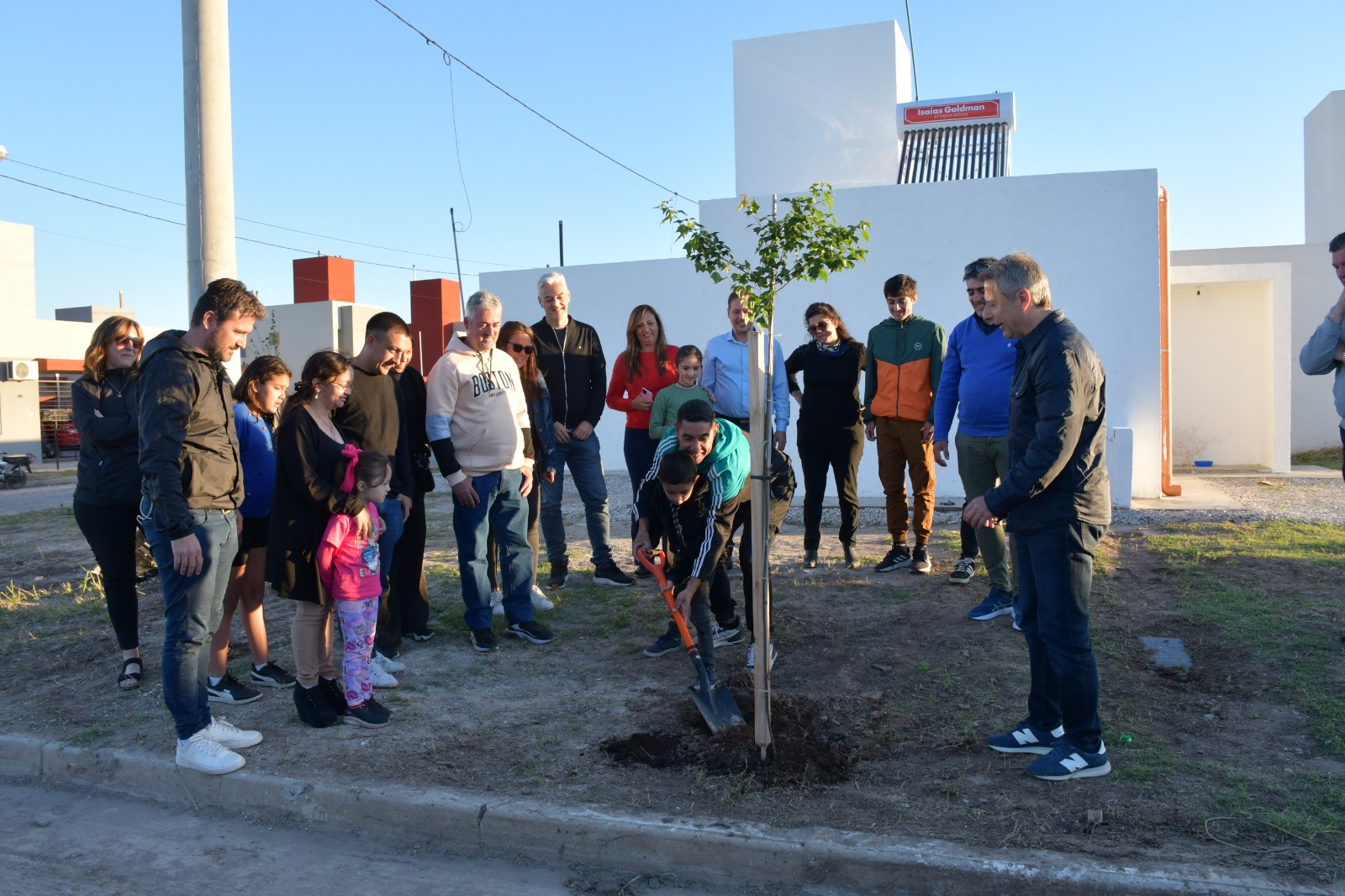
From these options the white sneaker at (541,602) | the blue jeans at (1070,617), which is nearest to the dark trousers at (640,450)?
the white sneaker at (541,602)

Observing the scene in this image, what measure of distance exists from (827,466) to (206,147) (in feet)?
14.7

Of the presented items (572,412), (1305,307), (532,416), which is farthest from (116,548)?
(1305,307)

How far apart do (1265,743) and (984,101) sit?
35.2 feet

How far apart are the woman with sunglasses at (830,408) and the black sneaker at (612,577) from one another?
1325 millimetres

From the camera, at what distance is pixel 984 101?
1277 cm

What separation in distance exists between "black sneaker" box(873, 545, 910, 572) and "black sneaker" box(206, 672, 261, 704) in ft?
13.6

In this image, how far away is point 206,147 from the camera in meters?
5.98

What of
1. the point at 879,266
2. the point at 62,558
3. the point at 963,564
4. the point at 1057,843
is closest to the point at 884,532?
the point at 963,564

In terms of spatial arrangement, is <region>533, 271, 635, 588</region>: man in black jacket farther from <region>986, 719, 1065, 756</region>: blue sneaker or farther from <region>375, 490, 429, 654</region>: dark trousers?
<region>986, 719, 1065, 756</region>: blue sneaker

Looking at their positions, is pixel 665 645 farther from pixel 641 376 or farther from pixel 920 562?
pixel 920 562

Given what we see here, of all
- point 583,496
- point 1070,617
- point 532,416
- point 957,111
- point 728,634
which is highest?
point 957,111

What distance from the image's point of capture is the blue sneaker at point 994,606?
5.59 m

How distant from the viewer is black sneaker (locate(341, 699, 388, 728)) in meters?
4.24

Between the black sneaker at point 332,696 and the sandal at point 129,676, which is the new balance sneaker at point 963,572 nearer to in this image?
the black sneaker at point 332,696
